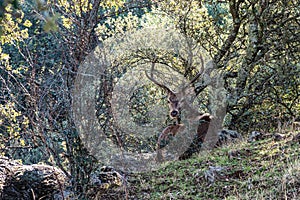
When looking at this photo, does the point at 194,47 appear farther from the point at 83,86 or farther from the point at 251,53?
the point at 83,86

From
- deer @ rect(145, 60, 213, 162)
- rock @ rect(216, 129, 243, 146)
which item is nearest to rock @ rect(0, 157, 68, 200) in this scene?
deer @ rect(145, 60, 213, 162)

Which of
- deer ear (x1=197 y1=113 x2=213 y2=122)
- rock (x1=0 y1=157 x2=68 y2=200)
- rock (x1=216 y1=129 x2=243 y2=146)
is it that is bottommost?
rock (x1=0 y1=157 x2=68 y2=200)

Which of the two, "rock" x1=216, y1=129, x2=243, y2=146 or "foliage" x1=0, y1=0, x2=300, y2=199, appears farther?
"rock" x1=216, y1=129, x2=243, y2=146

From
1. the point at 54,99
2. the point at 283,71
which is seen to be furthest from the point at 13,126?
the point at 283,71

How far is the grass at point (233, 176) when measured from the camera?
3.95 metres

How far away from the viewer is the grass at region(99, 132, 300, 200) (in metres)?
3.95

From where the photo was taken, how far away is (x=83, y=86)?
4402 mm

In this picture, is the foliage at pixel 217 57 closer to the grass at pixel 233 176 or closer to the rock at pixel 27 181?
the rock at pixel 27 181

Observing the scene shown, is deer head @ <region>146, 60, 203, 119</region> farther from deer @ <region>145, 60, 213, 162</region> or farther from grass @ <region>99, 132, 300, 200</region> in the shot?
grass @ <region>99, 132, 300, 200</region>

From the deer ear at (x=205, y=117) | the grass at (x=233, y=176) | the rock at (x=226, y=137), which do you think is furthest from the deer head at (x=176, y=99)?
the grass at (x=233, y=176)

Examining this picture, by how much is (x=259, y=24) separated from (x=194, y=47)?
4.99 feet

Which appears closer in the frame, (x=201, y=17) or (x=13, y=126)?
(x=13, y=126)

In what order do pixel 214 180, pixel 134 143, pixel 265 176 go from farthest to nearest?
pixel 134 143
pixel 214 180
pixel 265 176

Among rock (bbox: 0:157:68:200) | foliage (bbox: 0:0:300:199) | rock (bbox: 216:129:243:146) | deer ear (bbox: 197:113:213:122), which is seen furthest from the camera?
deer ear (bbox: 197:113:213:122)
